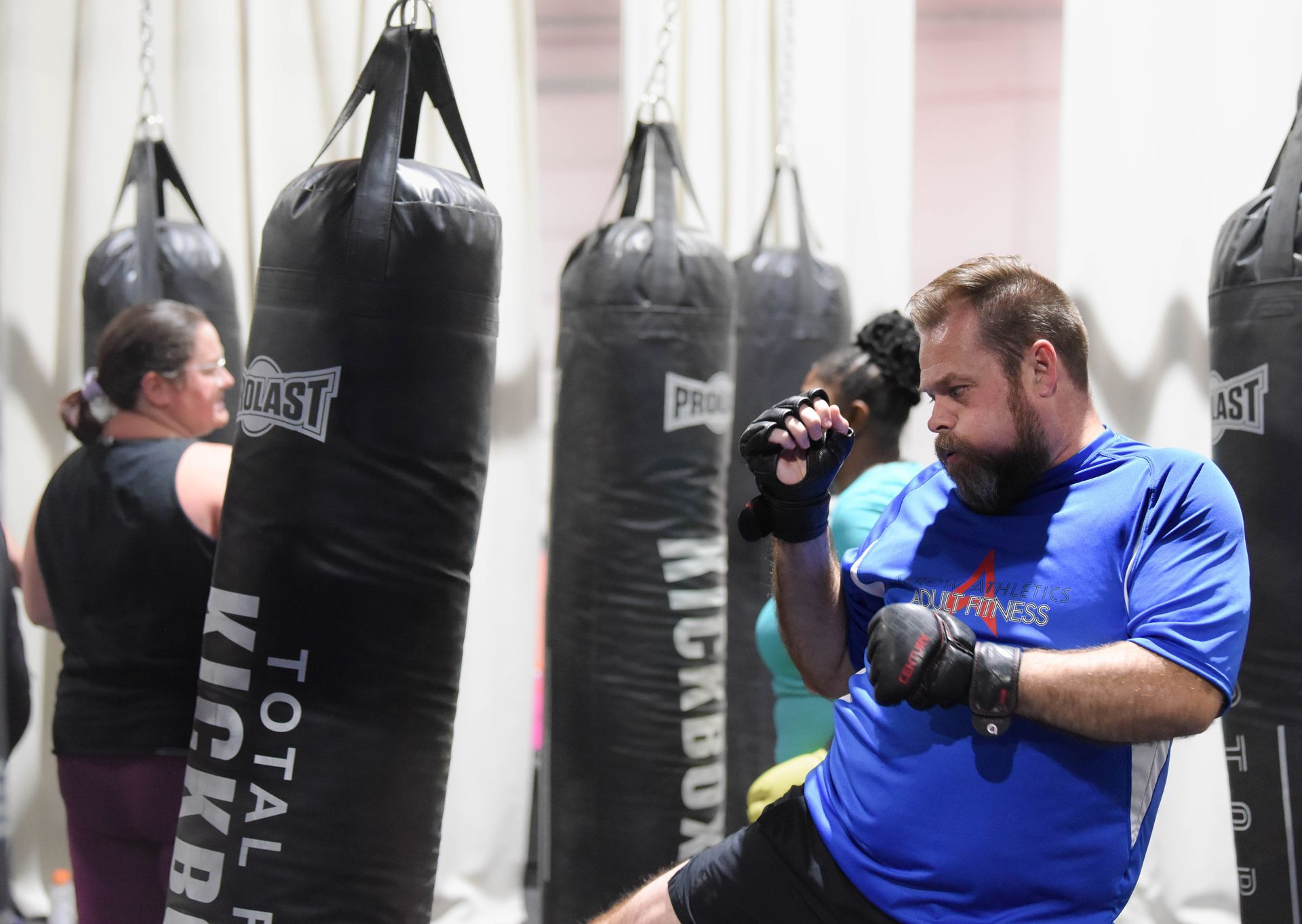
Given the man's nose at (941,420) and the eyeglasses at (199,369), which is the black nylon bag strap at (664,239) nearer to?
the eyeglasses at (199,369)

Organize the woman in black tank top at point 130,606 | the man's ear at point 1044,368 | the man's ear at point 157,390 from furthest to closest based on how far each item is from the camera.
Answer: the man's ear at point 157,390
the woman in black tank top at point 130,606
the man's ear at point 1044,368

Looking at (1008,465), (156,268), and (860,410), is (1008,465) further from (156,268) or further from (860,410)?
(156,268)

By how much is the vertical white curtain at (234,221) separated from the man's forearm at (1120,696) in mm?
2397

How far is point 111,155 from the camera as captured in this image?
3498 millimetres

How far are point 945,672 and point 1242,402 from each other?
1250 millimetres

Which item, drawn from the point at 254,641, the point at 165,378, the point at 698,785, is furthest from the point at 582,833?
the point at 165,378

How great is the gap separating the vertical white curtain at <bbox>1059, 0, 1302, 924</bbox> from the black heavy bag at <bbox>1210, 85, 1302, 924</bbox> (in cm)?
128

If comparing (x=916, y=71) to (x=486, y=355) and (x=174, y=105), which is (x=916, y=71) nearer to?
(x=174, y=105)

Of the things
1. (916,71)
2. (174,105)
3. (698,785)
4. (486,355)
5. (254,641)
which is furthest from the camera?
(916,71)

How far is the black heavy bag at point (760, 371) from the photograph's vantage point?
3088 millimetres

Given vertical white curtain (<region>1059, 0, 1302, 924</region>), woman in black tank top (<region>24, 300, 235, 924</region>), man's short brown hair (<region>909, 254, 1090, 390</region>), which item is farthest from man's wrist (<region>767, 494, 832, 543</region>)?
vertical white curtain (<region>1059, 0, 1302, 924</region>)

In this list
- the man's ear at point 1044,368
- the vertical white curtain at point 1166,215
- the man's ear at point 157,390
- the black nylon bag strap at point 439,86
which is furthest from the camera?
the vertical white curtain at point 1166,215

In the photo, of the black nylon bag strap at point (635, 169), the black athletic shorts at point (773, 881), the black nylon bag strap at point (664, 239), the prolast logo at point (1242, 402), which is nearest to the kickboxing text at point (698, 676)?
the black nylon bag strap at point (664, 239)

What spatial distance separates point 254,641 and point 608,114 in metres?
3.04
